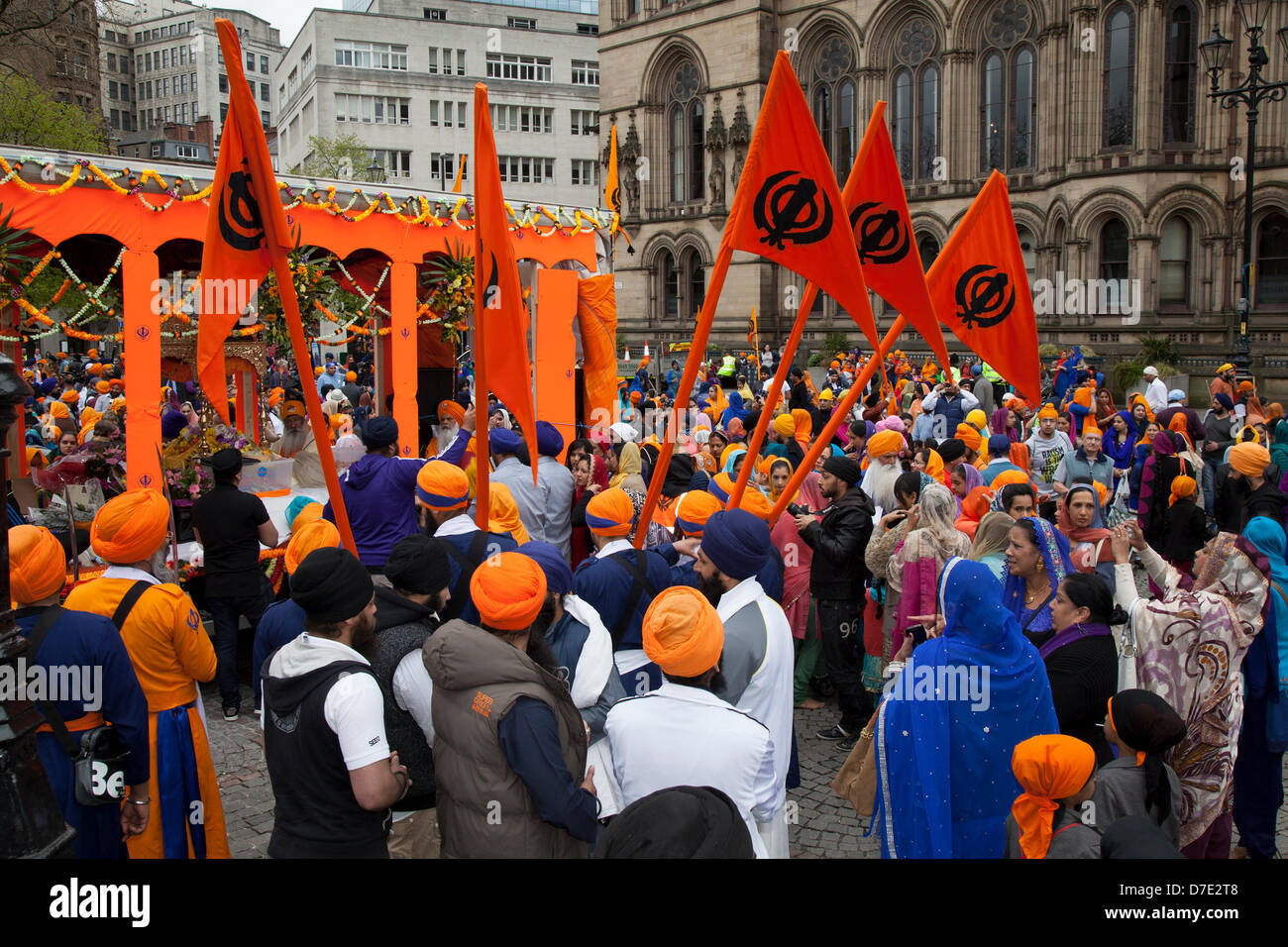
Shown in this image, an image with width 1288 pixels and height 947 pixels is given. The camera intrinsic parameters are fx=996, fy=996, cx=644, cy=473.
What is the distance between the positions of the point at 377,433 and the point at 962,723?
4.39 meters

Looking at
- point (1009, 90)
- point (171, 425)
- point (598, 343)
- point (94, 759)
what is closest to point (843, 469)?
point (94, 759)

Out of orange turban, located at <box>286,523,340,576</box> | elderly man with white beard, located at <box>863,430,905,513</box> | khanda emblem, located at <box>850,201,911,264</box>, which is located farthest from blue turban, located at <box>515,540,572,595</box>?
elderly man with white beard, located at <box>863,430,905,513</box>

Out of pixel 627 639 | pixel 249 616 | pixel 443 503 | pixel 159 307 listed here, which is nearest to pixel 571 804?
pixel 627 639

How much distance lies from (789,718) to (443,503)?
2435mm

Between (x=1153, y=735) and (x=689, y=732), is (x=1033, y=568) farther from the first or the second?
(x=689, y=732)

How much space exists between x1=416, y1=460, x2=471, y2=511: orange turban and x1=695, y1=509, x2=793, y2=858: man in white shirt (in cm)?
175

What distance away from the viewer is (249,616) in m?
6.87

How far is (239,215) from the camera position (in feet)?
16.5

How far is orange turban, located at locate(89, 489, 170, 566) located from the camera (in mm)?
4051

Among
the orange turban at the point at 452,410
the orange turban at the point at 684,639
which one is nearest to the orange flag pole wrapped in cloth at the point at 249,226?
the orange turban at the point at 684,639

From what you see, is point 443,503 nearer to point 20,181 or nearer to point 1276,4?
point 20,181

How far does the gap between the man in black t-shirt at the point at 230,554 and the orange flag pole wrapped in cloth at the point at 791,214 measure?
3.01 meters

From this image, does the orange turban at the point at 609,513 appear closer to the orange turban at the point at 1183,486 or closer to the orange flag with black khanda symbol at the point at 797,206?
the orange flag with black khanda symbol at the point at 797,206

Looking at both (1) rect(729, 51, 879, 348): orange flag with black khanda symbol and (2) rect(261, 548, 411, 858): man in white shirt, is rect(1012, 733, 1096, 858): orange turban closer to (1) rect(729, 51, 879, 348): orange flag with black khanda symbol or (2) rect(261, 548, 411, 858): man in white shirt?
(2) rect(261, 548, 411, 858): man in white shirt
